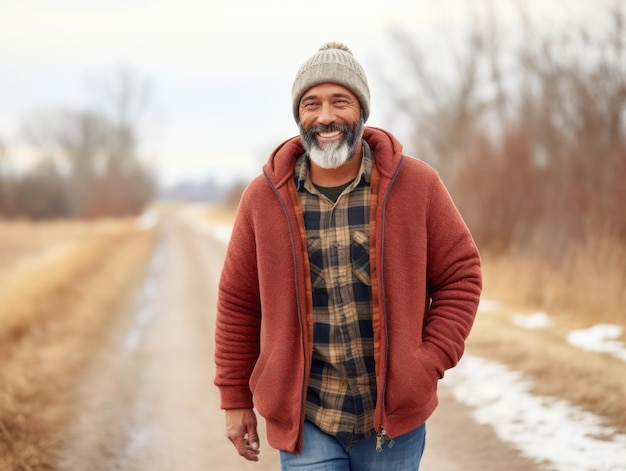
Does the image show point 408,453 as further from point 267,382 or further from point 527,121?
point 527,121

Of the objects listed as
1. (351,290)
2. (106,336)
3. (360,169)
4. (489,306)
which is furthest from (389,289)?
(489,306)

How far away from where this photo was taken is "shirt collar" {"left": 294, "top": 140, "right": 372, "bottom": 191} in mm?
2410

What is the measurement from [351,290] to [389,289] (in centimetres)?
13

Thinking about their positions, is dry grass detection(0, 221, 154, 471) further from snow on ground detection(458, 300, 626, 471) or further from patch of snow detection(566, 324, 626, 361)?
patch of snow detection(566, 324, 626, 361)

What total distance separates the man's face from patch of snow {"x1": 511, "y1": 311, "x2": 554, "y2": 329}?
21.0 ft

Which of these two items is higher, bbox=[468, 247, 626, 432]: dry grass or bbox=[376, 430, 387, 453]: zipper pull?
bbox=[376, 430, 387, 453]: zipper pull

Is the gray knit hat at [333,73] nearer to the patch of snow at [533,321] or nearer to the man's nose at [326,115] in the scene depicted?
the man's nose at [326,115]

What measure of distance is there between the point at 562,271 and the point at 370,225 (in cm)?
790

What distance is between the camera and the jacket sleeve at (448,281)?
2.32 metres

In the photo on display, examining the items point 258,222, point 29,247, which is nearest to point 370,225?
point 258,222

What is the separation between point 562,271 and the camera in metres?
9.56

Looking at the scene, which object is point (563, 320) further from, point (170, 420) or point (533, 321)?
point (170, 420)

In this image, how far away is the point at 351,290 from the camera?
2.33m

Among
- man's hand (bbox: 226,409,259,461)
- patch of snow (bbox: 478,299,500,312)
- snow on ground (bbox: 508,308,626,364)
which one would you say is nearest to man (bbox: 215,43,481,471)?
man's hand (bbox: 226,409,259,461)
